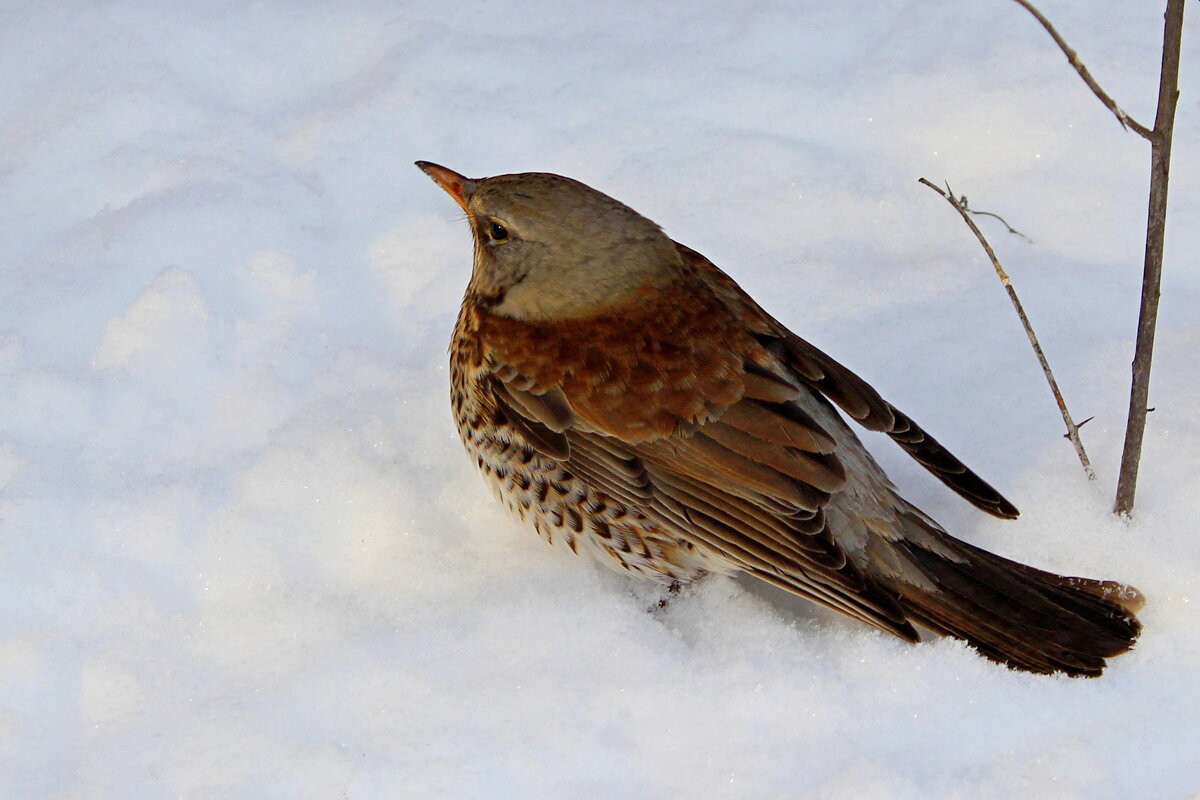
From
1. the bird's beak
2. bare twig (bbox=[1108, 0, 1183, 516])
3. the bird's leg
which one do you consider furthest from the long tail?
the bird's beak

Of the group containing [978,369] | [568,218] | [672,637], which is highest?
[568,218]

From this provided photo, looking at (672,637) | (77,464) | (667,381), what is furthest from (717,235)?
(77,464)

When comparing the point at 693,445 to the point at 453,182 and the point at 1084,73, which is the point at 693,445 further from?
the point at 1084,73

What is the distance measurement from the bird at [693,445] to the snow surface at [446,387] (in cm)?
13

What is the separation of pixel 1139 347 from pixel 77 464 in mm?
2782

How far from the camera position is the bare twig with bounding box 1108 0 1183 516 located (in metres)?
3.28

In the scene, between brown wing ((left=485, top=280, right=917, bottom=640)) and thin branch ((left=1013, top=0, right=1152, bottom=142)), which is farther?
brown wing ((left=485, top=280, right=917, bottom=640))

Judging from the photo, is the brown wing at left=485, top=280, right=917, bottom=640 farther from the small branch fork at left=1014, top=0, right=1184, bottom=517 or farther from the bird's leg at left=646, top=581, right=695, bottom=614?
the small branch fork at left=1014, top=0, right=1184, bottom=517

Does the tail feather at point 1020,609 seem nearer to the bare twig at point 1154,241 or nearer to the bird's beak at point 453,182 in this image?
the bare twig at point 1154,241

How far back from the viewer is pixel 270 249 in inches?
183

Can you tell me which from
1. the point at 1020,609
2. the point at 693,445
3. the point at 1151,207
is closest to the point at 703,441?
the point at 693,445

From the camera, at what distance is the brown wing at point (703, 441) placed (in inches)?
132

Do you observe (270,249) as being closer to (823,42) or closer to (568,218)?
(568,218)

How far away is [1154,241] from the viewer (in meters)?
3.40
